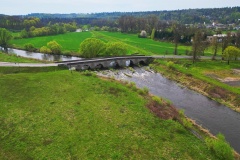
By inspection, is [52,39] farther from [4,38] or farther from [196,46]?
[196,46]

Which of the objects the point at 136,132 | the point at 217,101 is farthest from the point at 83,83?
the point at 217,101

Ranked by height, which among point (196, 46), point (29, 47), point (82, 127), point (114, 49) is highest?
point (196, 46)

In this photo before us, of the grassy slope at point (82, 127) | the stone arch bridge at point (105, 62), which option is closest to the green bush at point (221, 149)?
the grassy slope at point (82, 127)

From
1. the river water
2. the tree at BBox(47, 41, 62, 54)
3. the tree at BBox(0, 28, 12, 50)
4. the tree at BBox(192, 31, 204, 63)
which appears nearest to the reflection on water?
the tree at BBox(47, 41, 62, 54)

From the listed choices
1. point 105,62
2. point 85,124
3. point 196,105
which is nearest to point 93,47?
point 105,62

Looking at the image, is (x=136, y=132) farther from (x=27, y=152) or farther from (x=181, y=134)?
(x=27, y=152)

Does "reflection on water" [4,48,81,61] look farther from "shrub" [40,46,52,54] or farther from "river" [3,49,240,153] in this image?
"river" [3,49,240,153]
